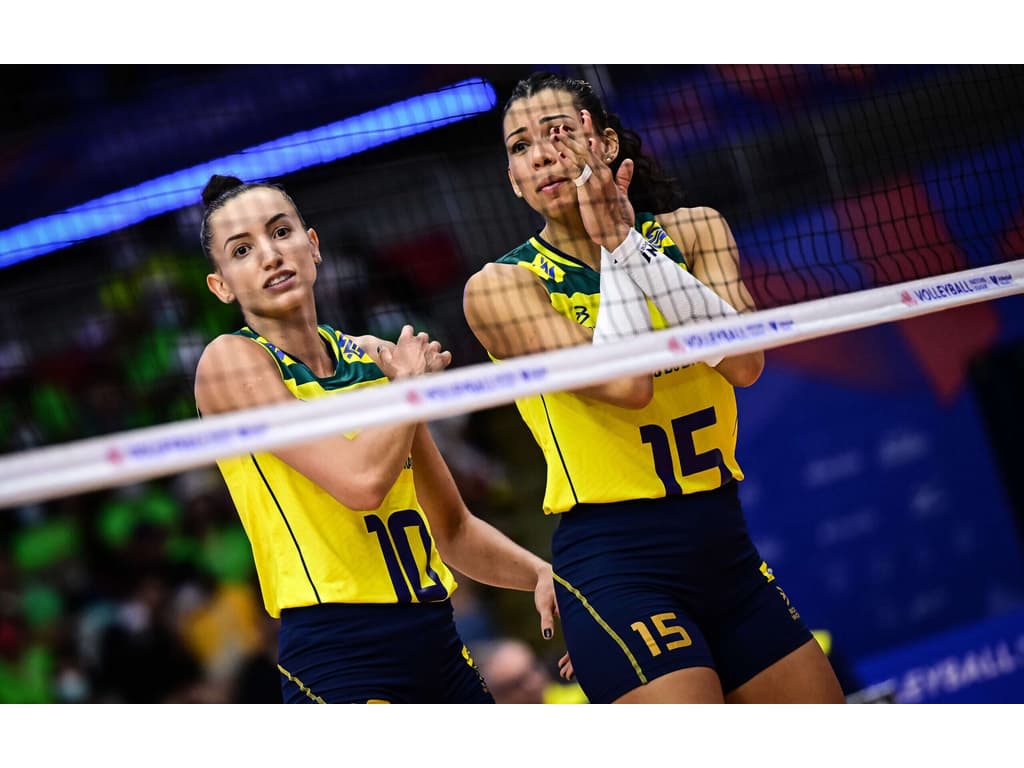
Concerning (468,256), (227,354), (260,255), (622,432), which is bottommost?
(622,432)

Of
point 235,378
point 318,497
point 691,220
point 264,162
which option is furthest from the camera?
point 264,162

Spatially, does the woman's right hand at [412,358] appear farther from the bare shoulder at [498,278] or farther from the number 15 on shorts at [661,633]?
the number 15 on shorts at [661,633]

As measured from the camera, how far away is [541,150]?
12.9 feet

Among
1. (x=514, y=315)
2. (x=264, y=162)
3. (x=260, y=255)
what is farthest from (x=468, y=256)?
(x=260, y=255)

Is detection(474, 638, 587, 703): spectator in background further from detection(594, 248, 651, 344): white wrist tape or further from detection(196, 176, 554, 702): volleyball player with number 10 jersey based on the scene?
detection(594, 248, 651, 344): white wrist tape

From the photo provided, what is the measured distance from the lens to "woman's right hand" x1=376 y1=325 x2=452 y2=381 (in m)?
3.69

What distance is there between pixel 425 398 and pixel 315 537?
0.68 meters

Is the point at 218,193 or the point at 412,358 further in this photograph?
the point at 218,193

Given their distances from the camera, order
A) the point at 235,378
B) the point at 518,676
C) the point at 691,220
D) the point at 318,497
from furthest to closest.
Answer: the point at 518,676, the point at 691,220, the point at 318,497, the point at 235,378

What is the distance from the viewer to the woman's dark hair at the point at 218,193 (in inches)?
152

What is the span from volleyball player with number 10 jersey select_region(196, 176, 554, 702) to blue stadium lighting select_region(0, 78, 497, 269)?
1.90 feet

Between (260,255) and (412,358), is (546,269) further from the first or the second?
(260,255)

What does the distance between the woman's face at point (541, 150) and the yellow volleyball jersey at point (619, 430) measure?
0.17 m

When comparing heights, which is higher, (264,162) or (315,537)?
(264,162)
